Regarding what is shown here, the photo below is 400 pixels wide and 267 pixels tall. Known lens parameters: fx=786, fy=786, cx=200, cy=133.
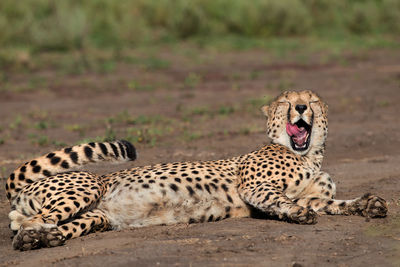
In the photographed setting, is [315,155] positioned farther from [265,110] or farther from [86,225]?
[86,225]

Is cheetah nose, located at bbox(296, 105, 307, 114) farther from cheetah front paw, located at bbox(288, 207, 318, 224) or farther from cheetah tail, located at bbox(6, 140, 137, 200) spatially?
cheetah tail, located at bbox(6, 140, 137, 200)

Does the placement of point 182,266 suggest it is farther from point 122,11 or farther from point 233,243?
point 122,11

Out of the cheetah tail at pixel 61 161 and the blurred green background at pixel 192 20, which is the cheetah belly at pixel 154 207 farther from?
the blurred green background at pixel 192 20

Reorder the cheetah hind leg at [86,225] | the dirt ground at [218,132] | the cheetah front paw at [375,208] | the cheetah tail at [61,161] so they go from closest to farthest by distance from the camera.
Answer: the dirt ground at [218,132] → the cheetah hind leg at [86,225] → the cheetah front paw at [375,208] → the cheetah tail at [61,161]

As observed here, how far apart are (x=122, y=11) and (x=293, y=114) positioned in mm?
14588

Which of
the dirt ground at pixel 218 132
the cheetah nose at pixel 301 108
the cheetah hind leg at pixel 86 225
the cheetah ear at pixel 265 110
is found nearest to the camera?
the dirt ground at pixel 218 132

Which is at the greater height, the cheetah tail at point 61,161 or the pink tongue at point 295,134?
the pink tongue at point 295,134

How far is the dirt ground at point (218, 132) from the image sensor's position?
432 centimetres

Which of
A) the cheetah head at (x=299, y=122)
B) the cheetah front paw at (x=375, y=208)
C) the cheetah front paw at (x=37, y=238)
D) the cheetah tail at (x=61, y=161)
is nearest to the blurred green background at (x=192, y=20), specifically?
the cheetah head at (x=299, y=122)

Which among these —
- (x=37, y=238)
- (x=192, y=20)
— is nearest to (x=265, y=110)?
(x=37, y=238)

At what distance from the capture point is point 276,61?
50.9 feet

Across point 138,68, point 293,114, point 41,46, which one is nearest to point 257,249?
point 293,114

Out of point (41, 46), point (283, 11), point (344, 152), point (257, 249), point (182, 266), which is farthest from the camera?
point (283, 11)

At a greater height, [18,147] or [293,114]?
[293,114]
